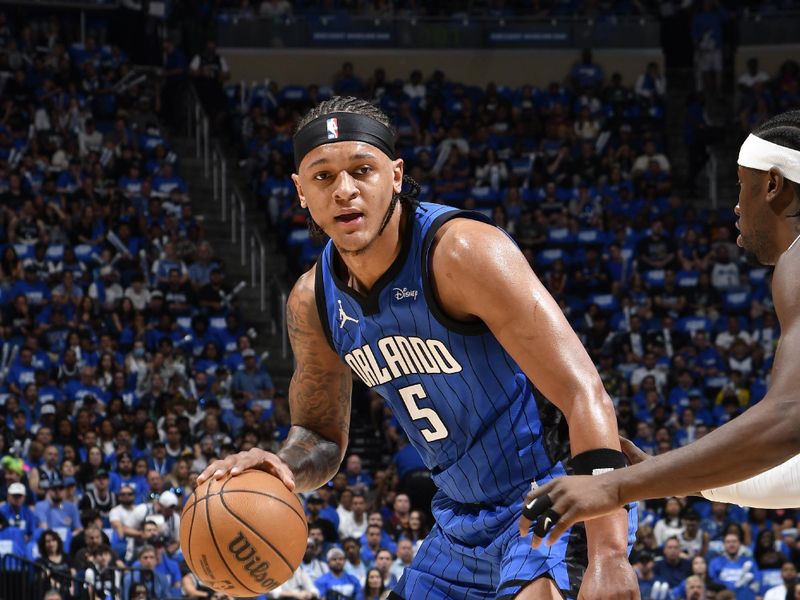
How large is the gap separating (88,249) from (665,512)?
8022mm

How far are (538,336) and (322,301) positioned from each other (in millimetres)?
1148

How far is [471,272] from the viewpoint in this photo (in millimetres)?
4176

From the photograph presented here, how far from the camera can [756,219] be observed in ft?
12.0

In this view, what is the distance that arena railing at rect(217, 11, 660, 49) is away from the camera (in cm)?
2233

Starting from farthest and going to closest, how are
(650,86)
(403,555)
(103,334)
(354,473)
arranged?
(650,86), (103,334), (354,473), (403,555)

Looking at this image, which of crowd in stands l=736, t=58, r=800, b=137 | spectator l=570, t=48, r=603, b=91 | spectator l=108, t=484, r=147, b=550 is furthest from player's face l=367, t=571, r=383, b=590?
spectator l=570, t=48, r=603, b=91

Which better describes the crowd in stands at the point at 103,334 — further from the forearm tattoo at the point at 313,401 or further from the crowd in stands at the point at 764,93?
the crowd in stands at the point at 764,93

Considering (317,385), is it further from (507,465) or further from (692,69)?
(692,69)

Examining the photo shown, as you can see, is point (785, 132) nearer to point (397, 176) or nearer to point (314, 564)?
point (397, 176)

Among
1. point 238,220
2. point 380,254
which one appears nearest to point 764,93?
point 238,220

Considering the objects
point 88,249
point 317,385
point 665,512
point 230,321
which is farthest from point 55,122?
point 317,385

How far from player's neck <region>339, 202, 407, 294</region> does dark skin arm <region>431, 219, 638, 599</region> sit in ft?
0.70

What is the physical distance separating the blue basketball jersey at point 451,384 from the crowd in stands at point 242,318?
7.33m

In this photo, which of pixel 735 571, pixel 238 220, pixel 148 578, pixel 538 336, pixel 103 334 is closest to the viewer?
pixel 538 336
